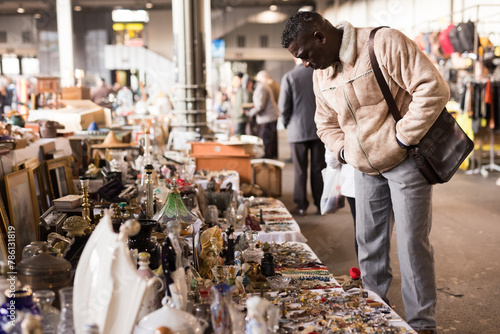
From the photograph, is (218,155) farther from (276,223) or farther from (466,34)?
(466,34)

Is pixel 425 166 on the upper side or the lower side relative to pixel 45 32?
lower

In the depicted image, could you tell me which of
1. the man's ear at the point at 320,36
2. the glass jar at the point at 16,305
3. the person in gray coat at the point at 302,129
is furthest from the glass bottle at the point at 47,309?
the person in gray coat at the point at 302,129

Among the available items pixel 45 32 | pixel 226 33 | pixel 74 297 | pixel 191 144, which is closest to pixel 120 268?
pixel 74 297

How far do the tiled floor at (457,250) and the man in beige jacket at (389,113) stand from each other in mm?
806

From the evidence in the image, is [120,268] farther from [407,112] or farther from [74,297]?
[407,112]

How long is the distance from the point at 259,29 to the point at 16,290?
79.4 feet

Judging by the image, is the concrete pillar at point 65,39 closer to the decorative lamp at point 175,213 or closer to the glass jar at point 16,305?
the decorative lamp at point 175,213

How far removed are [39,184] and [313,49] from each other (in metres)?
1.78

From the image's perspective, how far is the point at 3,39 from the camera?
1033 inches

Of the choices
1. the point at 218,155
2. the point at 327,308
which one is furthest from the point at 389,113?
the point at 218,155

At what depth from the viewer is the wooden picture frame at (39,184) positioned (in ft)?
10.8

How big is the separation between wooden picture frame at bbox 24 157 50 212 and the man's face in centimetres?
164

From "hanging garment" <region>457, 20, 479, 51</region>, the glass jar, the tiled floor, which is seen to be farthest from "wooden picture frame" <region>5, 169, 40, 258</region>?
"hanging garment" <region>457, 20, 479, 51</region>

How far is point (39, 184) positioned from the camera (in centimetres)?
335
